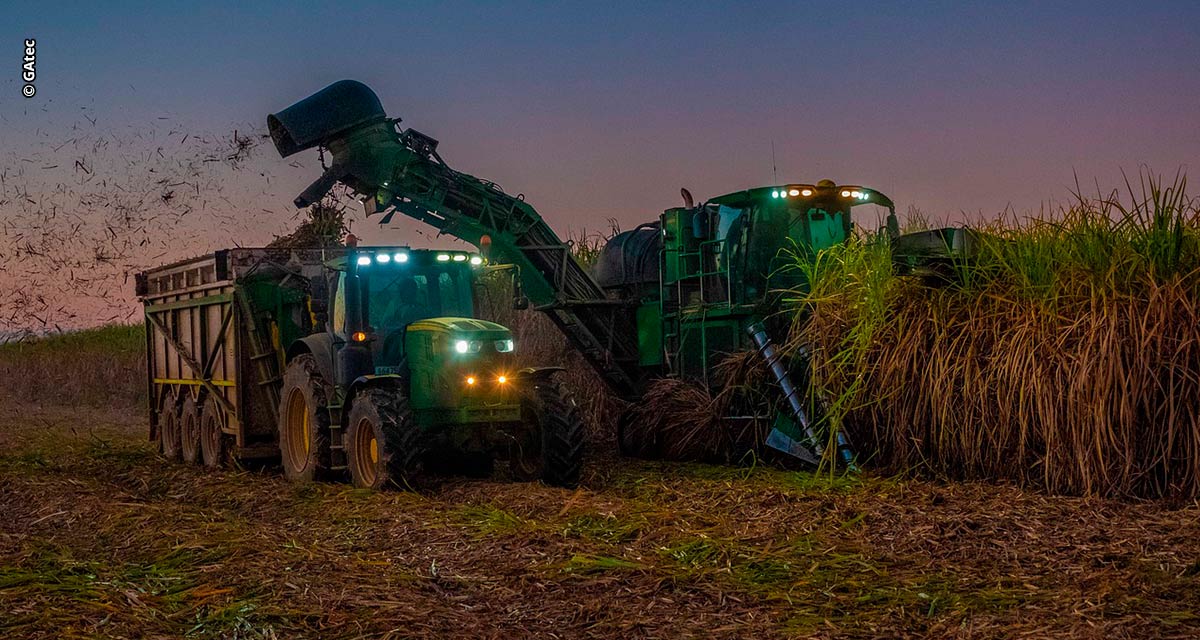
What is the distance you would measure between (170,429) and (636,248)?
6.07 meters

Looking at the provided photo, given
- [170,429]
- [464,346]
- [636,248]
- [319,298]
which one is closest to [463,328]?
[464,346]

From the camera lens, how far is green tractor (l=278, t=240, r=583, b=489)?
33.9 ft

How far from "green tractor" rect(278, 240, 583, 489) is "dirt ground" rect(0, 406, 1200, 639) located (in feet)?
1.37

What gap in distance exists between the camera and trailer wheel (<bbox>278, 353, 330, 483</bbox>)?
11219mm

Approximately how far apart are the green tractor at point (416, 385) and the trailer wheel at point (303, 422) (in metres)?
0.01

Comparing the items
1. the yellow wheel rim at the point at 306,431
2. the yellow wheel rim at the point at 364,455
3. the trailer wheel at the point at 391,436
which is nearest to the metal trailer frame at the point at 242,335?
the yellow wheel rim at the point at 306,431

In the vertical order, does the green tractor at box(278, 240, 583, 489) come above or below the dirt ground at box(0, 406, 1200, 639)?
above

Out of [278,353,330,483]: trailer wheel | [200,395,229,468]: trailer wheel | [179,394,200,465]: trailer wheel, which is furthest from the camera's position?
[179,394,200,465]: trailer wheel

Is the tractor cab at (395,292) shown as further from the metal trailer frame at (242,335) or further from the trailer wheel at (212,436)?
the trailer wheel at (212,436)

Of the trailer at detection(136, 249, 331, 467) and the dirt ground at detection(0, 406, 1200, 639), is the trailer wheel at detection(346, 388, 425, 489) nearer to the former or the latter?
the dirt ground at detection(0, 406, 1200, 639)

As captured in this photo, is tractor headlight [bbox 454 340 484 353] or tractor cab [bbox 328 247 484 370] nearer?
tractor headlight [bbox 454 340 484 353]

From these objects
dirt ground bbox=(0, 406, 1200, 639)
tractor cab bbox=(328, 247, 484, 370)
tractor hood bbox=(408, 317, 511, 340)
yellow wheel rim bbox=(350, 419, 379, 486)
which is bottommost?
dirt ground bbox=(0, 406, 1200, 639)

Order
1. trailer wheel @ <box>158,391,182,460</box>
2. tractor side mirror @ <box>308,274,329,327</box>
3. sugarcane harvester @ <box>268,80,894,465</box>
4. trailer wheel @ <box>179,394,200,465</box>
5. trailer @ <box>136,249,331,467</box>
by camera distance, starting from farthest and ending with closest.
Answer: trailer wheel @ <box>158,391,182,460</box> < trailer wheel @ <box>179,394,200,465</box> < sugarcane harvester @ <box>268,80,894,465</box> < trailer @ <box>136,249,331,467</box> < tractor side mirror @ <box>308,274,329,327</box>

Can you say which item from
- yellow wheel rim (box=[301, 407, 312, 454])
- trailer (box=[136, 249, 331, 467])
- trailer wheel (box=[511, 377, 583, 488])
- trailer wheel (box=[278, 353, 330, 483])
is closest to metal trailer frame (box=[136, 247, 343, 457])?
trailer (box=[136, 249, 331, 467])
